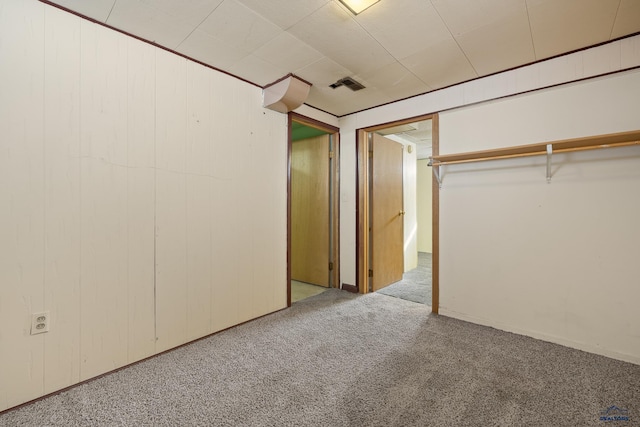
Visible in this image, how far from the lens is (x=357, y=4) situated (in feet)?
5.15

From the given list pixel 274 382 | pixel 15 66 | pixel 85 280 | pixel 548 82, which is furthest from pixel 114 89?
pixel 548 82

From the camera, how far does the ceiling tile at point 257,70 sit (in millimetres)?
2203

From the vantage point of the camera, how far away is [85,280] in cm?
166

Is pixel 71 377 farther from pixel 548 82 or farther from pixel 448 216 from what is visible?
pixel 548 82

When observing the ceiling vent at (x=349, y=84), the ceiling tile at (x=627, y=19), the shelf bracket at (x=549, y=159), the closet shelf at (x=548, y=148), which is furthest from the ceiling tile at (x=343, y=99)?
the ceiling tile at (x=627, y=19)

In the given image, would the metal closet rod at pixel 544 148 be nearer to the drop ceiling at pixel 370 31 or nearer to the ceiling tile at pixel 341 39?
the drop ceiling at pixel 370 31

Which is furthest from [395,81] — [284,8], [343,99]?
[284,8]

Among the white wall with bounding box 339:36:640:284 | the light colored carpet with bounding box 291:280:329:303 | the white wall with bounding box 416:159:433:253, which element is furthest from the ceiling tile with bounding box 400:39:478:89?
the white wall with bounding box 416:159:433:253

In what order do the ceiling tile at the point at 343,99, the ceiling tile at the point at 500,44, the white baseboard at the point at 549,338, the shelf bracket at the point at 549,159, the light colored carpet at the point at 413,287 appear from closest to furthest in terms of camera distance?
the ceiling tile at the point at 500,44
the white baseboard at the point at 549,338
the shelf bracket at the point at 549,159
the ceiling tile at the point at 343,99
the light colored carpet at the point at 413,287

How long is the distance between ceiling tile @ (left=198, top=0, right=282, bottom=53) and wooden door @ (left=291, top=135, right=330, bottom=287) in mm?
1810

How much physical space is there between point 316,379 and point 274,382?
0.84 feet

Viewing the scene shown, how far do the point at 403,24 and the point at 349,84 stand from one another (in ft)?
2.91

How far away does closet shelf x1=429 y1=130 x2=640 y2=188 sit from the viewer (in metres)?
1.83

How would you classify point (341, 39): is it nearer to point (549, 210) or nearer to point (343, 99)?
point (343, 99)
